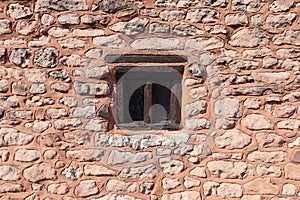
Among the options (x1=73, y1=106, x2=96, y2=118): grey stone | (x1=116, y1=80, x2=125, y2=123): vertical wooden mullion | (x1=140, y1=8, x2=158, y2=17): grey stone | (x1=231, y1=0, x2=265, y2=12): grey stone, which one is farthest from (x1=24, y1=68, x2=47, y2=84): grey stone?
(x1=231, y1=0, x2=265, y2=12): grey stone

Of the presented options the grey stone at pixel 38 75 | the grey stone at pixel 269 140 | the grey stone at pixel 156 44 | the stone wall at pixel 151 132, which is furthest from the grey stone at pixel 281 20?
the grey stone at pixel 38 75

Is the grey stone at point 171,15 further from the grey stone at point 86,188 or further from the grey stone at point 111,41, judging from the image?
the grey stone at point 86,188

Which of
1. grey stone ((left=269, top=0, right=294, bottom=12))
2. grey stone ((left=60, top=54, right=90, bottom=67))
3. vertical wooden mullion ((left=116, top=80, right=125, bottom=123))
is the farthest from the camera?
vertical wooden mullion ((left=116, top=80, right=125, bottom=123))

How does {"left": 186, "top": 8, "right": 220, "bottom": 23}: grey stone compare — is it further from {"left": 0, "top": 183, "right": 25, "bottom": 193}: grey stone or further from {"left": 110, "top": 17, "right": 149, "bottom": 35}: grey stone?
{"left": 0, "top": 183, "right": 25, "bottom": 193}: grey stone

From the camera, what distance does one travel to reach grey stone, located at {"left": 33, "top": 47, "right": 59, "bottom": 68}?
318 centimetres

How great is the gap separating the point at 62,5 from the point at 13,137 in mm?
1159

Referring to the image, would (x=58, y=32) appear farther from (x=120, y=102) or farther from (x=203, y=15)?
(x=203, y=15)

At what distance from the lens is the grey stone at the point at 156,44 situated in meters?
3.14

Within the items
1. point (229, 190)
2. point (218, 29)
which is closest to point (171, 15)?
point (218, 29)

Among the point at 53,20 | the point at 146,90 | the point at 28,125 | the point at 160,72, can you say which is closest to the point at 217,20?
the point at 160,72

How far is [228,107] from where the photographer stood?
3158 mm

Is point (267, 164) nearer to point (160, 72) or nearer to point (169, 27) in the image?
point (160, 72)

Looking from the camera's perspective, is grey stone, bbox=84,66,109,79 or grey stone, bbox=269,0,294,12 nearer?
grey stone, bbox=269,0,294,12

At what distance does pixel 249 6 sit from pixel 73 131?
1747 mm
